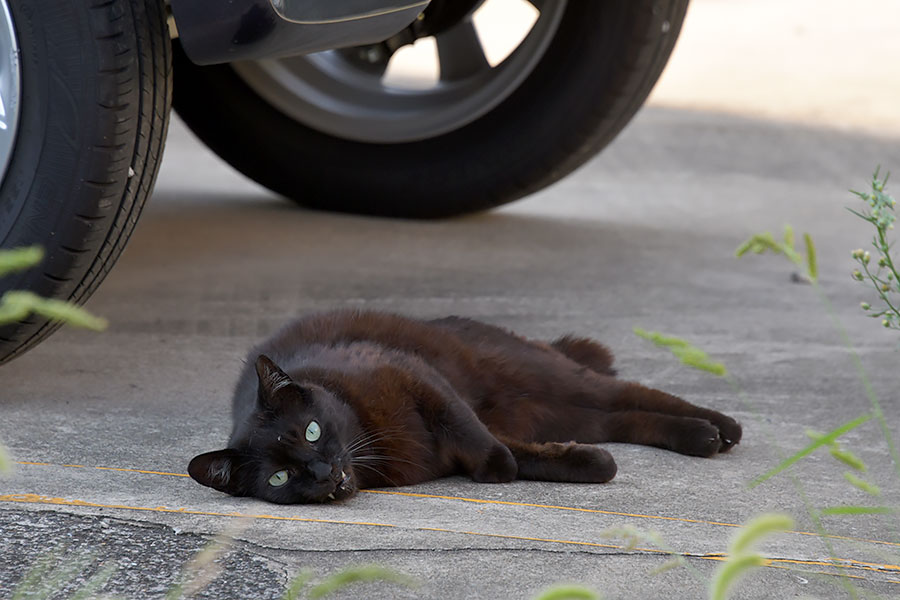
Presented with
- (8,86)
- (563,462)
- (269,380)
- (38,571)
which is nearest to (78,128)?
(8,86)

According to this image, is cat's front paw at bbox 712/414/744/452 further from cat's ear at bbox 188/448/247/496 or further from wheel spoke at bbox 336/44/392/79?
wheel spoke at bbox 336/44/392/79

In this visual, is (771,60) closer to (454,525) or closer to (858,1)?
(858,1)

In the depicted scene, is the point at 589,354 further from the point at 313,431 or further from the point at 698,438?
the point at 313,431

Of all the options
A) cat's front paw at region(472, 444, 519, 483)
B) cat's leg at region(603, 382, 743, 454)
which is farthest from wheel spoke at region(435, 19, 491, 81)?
cat's front paw at region(472, 444, 519, 483)

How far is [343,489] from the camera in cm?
222

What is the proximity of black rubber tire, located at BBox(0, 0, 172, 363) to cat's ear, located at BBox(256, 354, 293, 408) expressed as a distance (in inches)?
19.2

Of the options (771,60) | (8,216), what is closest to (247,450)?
(8,216)

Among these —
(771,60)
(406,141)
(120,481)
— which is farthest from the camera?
(771,60)

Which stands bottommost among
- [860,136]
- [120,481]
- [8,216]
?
[120,481]

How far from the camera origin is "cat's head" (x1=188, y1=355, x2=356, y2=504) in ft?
7.21

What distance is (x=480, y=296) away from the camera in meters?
3.82

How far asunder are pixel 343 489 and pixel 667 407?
0.89m

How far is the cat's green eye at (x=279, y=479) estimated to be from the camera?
87.7 inches

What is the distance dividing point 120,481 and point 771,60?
709 centimetres
